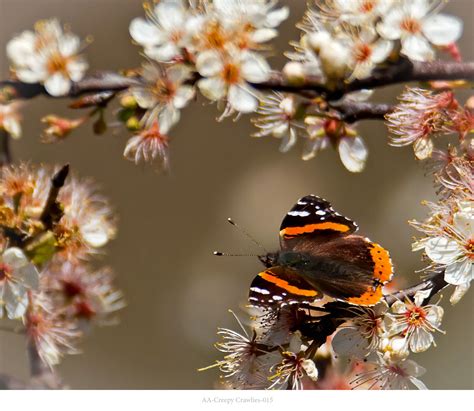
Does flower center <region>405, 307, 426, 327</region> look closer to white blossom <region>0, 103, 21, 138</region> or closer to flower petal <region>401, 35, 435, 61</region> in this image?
flower petal <region>401, 35, 435, 61</region>

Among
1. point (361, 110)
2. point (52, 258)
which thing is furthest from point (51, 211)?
point (361, 110)

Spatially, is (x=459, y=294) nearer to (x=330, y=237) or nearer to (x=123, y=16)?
(x=330, y=237)

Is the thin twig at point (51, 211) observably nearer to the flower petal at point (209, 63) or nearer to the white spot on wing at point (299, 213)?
the flower petal at point (209, 63)

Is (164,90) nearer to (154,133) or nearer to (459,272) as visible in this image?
(154,133)

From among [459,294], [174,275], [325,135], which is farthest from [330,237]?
[174,275]

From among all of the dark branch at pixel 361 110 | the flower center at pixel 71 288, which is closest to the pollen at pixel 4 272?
the flower center at pixel 71 288

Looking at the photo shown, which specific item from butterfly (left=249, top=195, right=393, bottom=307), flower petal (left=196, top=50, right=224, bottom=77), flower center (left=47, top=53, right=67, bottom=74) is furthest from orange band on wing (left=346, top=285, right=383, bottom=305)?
flower center (left=47, top=53, right=67, bottom=74)
